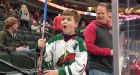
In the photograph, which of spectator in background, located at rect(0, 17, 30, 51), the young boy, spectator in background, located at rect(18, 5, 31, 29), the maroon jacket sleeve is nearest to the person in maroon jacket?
the maroon jacket sleeve

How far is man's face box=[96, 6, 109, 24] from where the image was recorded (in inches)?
155

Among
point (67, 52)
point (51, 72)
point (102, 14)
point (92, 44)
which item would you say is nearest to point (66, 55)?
point (67, 52)

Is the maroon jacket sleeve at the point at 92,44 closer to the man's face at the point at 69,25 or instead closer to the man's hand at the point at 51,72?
the man's face at the point at 69,25

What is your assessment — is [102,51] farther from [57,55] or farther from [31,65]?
[31,65]

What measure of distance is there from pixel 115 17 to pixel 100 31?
1.34 metres

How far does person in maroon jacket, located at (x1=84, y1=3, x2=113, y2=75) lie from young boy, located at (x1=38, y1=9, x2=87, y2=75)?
806mm

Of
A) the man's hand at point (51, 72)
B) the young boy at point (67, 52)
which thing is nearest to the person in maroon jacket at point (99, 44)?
the young boy at point (67, 52)

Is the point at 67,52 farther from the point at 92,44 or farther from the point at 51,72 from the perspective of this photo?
the point at 92,44

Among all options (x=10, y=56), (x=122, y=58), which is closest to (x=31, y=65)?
(x=10, y=56)

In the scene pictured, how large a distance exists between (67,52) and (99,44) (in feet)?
3.23

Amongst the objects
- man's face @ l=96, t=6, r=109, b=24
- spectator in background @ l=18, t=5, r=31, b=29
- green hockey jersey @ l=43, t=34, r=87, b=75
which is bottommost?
spectator in background @ l=18, t=5, r=31, b=29

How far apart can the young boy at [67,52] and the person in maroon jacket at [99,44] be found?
0.81 m

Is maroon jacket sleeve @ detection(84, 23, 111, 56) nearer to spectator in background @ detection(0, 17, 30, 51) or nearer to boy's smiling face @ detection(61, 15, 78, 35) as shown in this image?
boy's smiling face @ detection(61, 15, 78, 35)

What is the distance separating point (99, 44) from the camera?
12.8ft
